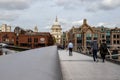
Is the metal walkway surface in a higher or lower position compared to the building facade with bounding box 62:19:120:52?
lower

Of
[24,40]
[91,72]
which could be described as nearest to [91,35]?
[24,40]

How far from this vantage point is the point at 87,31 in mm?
141125

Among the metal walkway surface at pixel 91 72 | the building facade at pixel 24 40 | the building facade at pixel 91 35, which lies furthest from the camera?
the building facade at pixel 91 35

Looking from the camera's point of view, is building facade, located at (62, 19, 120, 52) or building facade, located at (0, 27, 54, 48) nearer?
building facade, located at (0, 27, 54, 48)

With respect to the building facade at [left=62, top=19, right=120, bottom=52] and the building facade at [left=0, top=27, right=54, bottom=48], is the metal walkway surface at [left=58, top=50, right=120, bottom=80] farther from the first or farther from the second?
the building facade at [left=62, top=19, right=120, bottom=52]

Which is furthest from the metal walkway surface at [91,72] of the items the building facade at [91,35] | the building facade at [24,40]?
the building facade at [91,35]

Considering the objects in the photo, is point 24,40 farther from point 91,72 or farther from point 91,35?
point 91,72

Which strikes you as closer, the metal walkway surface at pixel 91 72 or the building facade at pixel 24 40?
the metal walkway surface at pixel 91 72

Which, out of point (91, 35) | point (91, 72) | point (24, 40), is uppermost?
point (91, 35)

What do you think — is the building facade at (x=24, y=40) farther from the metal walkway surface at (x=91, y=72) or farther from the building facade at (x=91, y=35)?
the metal walkway surface at (x=91, y=72)

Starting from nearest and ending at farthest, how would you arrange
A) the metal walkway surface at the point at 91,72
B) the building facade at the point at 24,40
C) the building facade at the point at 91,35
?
the metal walkway surface at the point at 91,72
the building facade at the point at 24,40
the building facade at the point at 91,35

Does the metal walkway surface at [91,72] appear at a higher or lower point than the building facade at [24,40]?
lower

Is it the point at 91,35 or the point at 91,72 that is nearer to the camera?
the point at 91,72

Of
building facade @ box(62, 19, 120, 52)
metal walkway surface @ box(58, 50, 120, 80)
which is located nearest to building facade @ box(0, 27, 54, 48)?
building facade @ box(62, 19, 120, 52)
